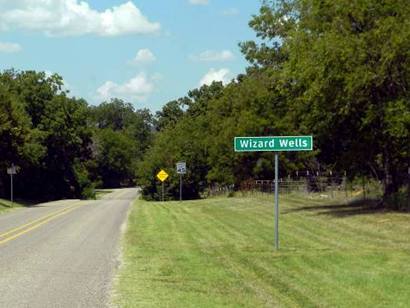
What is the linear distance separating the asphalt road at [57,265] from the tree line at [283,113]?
10.3m

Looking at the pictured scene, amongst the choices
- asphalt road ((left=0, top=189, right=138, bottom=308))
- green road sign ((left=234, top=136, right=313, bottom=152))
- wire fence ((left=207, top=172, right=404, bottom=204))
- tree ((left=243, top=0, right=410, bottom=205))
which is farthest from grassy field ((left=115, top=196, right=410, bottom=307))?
wire fence ((left=207, top=172, right=404, bottom=204))

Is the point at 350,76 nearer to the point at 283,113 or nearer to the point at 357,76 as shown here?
the point at 357,76

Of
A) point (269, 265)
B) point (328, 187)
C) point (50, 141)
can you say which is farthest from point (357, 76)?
point (50, 141)

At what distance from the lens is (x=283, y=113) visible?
174 feet

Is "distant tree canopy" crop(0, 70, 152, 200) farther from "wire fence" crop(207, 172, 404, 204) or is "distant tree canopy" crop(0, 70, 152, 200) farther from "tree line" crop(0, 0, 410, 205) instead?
"wire fence" crop(207, 172, 404, 204)

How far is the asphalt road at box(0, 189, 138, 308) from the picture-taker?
34.4 feet

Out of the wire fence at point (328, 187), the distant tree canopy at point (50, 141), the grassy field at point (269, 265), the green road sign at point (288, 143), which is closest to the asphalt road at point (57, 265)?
the grassy field at point (269, 265)

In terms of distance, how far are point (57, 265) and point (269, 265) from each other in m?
4.33

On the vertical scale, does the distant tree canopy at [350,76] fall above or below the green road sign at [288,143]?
above

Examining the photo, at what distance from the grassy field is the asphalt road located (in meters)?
0.45

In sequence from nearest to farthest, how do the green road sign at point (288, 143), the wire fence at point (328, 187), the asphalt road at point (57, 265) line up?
the asphalt road at point (57, 265) < the green road sign at point (288, 143) < the wire fence at point (328, 187)

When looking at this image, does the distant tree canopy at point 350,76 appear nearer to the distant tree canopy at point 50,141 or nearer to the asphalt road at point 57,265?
the asphalt road at point 57,265

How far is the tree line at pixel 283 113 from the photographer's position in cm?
2595

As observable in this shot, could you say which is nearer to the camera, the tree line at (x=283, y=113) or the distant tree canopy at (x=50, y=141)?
the tree line at (x=283, y=113)
